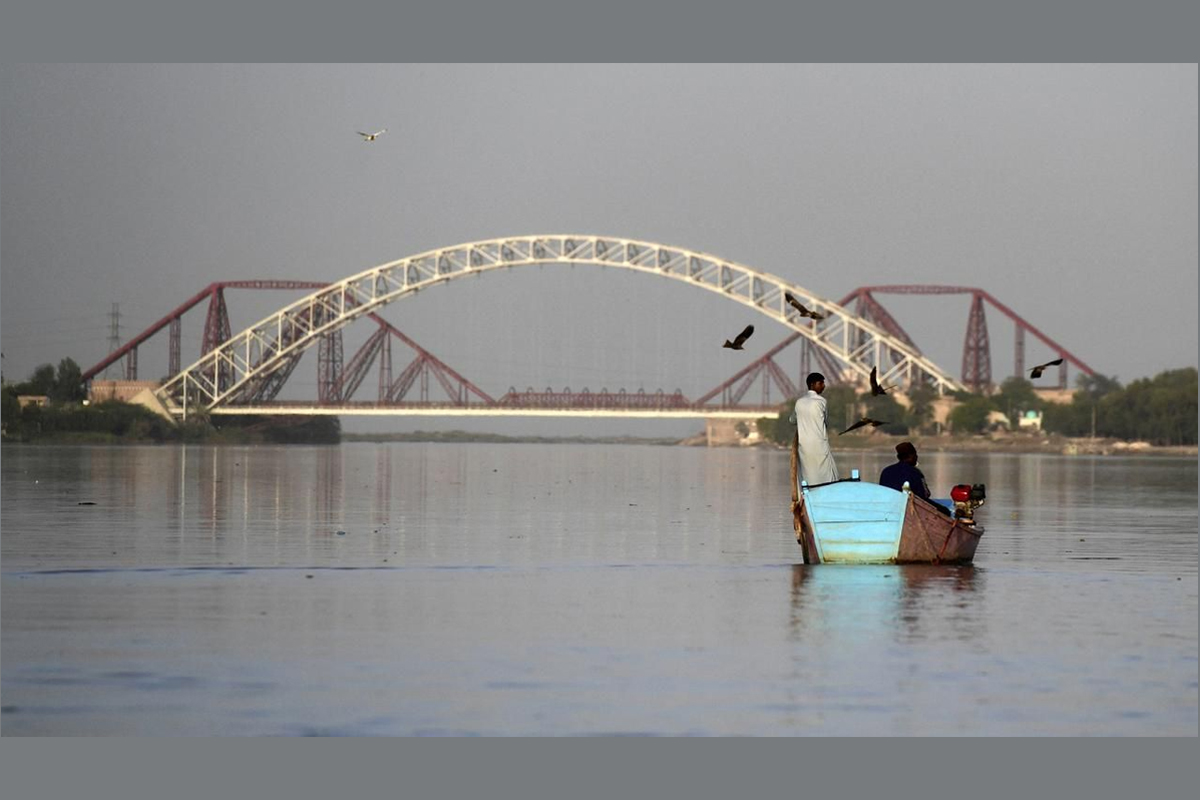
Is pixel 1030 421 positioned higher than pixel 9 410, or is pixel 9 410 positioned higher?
A: pixel 9 410

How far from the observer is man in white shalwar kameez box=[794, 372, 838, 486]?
74.0 feet

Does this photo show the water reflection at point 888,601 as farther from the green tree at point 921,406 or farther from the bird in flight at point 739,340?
the green tree at point 921,406

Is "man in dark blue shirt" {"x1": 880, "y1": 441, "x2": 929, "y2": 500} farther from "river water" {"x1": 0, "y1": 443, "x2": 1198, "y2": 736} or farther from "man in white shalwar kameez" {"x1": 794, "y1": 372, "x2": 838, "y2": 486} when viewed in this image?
"river water" {"x1": 0, "y1": 443, "x2": 1198, "y2": 736}

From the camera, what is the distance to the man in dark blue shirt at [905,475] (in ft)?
76.3

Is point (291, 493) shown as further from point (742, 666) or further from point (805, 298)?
point (805, 298)

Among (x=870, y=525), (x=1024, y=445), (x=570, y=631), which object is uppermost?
(x=1024, y=445)

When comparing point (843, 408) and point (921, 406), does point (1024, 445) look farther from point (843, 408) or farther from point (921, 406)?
point (843, 408)

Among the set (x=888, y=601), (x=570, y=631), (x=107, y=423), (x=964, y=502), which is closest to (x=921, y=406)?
(x=107, y=423)

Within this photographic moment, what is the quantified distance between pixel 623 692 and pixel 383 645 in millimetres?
2873

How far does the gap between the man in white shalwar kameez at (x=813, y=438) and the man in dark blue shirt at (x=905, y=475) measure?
2.10ft

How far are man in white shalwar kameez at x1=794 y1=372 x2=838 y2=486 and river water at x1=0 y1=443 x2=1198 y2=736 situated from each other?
1.13 m

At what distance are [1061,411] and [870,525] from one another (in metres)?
123

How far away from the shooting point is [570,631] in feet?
54.9

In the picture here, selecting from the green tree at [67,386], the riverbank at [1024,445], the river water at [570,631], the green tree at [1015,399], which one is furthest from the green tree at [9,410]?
the river water at [570,631]
